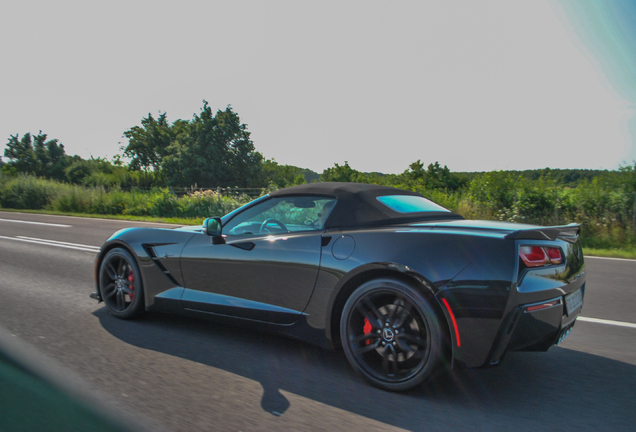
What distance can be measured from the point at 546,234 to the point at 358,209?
1190 millimetres

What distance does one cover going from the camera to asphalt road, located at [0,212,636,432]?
8.14ft

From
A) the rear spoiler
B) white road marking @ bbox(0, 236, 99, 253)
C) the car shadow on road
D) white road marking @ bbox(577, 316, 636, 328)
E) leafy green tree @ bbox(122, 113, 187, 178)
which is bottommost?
white road marking @ bbox(0, 236, 99, 253)

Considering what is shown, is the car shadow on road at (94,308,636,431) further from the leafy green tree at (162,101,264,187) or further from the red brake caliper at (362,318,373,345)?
the leafy green tree at (162,101,264,187)

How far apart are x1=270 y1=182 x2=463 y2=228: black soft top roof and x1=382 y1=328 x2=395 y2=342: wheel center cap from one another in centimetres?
72

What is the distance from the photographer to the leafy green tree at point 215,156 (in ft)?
154

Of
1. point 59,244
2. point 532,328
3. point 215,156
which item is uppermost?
point 215,156

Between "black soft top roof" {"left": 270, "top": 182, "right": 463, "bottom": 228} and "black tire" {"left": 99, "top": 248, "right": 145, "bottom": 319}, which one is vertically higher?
"black soft top roof" {"left": 270, "top": 182, "right": 463, "bottom": 228}

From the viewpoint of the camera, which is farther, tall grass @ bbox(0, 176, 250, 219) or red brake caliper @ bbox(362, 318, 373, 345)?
tall grass @ bbox(0, 176, 250, 219)

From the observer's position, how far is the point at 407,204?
3639 millimetres

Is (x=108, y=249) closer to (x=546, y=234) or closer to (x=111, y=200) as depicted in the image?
(x=546, y=234)

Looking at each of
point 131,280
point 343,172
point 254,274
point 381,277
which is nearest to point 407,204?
point 381,277

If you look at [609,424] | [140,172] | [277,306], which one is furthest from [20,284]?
[140,172]

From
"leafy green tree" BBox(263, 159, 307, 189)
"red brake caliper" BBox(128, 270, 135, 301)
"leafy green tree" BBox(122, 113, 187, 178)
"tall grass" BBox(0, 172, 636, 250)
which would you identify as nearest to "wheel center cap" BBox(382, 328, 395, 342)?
"red brake caliper" BBox(128, 270, 135, 301)

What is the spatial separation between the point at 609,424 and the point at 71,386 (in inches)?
118
